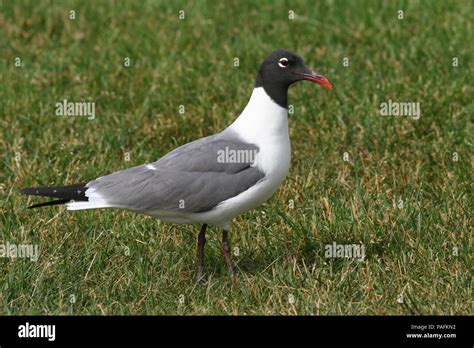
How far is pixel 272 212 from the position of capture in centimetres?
608

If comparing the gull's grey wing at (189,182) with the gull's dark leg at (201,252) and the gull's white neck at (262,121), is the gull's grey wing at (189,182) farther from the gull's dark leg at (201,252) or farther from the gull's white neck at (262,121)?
the gull's dark leg at (201,252)

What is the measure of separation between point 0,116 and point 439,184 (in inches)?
137

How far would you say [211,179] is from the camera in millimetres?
5215

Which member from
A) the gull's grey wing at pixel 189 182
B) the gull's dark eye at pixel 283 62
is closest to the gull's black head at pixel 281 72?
the gull's dark eye at pixel 283 62

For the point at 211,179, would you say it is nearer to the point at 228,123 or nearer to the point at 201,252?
the point at 201,252

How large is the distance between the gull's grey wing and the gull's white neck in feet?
0.22

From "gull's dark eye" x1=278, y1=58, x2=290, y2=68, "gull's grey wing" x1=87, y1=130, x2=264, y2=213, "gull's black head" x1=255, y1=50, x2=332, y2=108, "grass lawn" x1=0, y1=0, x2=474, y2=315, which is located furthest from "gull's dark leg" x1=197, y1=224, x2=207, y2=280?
"gull's dark eye" x1=278, y1=58, x2=290, y2=68

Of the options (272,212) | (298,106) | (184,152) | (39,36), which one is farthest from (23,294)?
(39,36)

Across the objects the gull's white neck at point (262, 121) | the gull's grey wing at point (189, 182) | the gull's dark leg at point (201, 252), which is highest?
the gull's white neck at point (262, 121)

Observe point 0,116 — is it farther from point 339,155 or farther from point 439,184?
point 439,184

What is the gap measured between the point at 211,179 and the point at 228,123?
7.76 ft

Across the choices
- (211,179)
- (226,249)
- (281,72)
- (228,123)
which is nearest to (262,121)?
(281,72)

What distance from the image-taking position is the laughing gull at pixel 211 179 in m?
5.18

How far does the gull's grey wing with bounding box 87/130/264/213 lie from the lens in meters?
5.18
